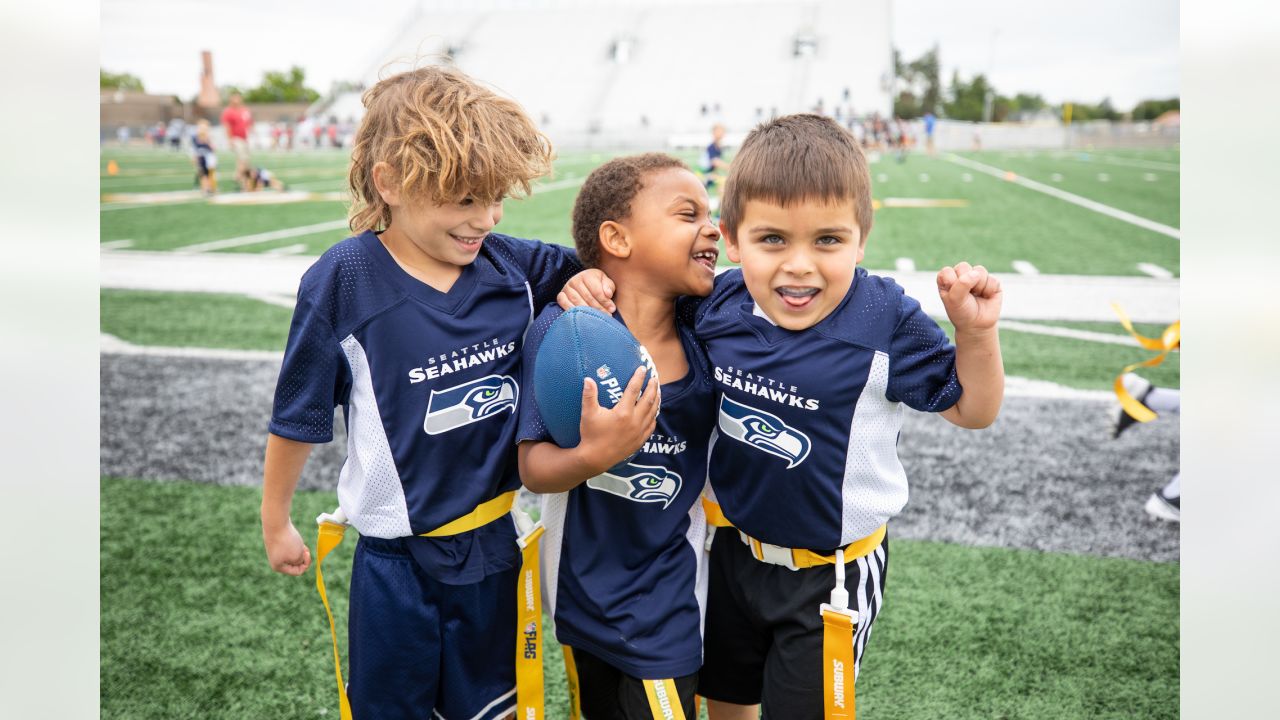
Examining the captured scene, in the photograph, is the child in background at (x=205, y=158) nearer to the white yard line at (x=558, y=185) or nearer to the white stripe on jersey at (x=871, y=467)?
the white yard line at (x=558, y=185)

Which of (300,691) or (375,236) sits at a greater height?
(375,236)

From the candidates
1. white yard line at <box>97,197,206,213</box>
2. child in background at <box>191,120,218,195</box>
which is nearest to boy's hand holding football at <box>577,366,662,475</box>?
white yard line at <box>97,197,206,213</box>

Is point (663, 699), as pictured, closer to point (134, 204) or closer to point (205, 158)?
point (134, 204)

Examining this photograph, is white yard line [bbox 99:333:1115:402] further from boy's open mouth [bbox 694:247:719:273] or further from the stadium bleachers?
the stadium bleachers

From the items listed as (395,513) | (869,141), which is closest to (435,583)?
(395,513)

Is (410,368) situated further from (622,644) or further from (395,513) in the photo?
(622,644)

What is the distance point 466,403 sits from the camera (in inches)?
66.7

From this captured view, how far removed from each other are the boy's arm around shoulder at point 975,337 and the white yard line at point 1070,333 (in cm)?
472

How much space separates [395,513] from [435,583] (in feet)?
0.48

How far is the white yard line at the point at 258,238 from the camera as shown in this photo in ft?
31.3

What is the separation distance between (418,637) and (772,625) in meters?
0.62

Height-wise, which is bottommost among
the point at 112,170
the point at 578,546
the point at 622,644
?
the point at 622,644

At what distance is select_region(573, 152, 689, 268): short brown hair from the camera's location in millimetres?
1723

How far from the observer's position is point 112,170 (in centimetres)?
2134
